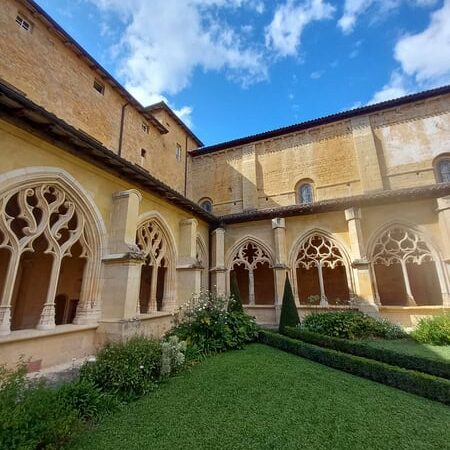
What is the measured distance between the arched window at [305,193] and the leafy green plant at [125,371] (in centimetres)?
1155

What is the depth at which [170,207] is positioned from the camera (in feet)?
27.9

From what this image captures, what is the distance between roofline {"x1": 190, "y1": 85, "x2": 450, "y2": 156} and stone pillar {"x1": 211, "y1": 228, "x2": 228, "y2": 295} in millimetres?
7313

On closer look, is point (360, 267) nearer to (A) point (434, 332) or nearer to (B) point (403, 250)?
(B) point (403, 250)

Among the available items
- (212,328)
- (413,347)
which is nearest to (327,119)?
(413,347)

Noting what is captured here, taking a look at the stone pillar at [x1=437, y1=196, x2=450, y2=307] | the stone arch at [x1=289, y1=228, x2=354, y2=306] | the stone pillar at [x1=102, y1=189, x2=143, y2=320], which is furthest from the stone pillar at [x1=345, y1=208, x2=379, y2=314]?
the stone pillar at [x1=102, y1=189, x2=143, y2=320]

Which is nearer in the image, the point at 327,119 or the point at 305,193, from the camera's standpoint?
the point at 327,119

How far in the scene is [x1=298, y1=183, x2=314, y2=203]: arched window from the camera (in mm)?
13656

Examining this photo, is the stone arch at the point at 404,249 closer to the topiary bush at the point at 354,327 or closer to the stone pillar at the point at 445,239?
the stone pillar at the point at 445,239

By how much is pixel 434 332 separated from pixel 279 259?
498 cm

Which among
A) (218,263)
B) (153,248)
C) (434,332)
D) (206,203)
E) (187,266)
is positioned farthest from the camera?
(206,203)

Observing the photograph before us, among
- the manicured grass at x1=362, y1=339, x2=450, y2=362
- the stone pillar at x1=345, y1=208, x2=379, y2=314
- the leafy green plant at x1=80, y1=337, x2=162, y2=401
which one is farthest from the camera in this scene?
the stone pillar at x1=345, y1=208, x2=379, y2=314

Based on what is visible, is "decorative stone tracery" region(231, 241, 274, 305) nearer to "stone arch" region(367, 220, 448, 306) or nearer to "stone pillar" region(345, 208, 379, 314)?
"stone pillar" region(345, 208, 379, 314)

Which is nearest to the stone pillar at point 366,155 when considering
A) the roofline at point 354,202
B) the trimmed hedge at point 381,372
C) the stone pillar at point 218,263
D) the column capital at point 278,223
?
the roofline at point 354,202

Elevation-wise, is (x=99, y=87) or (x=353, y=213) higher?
(x=99, y=87)
